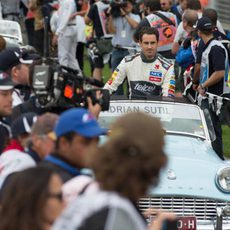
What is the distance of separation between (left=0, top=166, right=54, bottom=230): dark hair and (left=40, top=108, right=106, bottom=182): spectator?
20.6 inches

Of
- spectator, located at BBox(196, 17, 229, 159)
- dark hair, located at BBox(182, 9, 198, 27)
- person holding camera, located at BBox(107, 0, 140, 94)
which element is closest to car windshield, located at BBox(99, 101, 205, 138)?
spectator, located at BBox(196, 17, 229, 159)

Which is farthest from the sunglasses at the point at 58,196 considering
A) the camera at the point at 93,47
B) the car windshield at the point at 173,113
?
the camera at the point at 93,47

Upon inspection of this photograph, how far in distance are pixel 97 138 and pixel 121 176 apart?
106 centimetres

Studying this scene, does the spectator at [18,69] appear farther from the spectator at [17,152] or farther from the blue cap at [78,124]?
the blue cap at [78,124]

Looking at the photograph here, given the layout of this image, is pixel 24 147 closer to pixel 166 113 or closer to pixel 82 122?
pixel 82 122

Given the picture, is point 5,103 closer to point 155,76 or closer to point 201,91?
point 155,76

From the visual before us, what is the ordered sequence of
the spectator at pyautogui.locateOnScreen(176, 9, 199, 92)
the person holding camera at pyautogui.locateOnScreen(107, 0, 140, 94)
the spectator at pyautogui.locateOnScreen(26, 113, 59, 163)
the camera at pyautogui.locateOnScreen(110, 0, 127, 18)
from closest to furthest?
the spectator at pyautogui.locateOnScreen(26, 113, 59, 163), the spectator at pyautogui.locateOnScreen(176, 9, 199, 92), the person holding camera at pyautogui.locateOnScreen(107, 0, 140, 94), the camera at pyautogui.locateOnScreen(110, 0, 127, 18)

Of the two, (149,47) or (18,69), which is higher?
(18,69)

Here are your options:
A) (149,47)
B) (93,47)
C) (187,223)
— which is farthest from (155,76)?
(93,47)

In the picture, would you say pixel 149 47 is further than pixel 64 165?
Yes

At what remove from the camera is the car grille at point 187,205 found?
30.7 ft

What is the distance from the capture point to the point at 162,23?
16.2 metres

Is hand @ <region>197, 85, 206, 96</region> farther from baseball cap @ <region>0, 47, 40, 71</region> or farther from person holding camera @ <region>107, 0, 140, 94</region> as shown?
person holding camera @ <region>107, 0, 140, 94</region>

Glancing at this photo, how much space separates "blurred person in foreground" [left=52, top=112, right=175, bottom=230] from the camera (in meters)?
4.12
